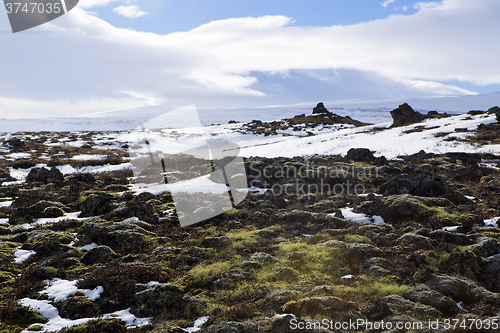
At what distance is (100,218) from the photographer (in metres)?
15.2

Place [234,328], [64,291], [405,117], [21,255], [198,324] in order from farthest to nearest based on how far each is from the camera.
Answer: [405,117] < [21,255] < [64,291] < [198,324] < [234,328]

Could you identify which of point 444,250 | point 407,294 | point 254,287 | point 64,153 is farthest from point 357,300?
point 64,153

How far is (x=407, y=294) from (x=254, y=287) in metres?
4.32

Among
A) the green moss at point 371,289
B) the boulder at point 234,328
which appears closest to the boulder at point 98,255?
the boulder at point 234,328

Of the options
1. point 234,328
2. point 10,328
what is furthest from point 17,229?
point 234,328

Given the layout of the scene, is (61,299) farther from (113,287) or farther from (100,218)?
(100,218)

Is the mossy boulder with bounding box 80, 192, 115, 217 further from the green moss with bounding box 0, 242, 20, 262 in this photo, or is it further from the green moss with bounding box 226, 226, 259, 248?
the green moss with bounding box 226, 226, 259, 248

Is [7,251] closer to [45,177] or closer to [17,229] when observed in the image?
[17,229]

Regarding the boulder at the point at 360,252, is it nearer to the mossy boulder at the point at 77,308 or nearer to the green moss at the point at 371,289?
the green moss at the point at 371,289

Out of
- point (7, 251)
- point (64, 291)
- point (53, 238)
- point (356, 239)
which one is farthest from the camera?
point (53, 238)

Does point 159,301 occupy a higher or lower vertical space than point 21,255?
lower

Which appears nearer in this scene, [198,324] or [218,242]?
[198,324]

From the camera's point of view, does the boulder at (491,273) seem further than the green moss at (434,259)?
No

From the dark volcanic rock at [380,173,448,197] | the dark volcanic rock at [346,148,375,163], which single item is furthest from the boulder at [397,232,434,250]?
the dark volcanic rock at [346,148,375,163]
